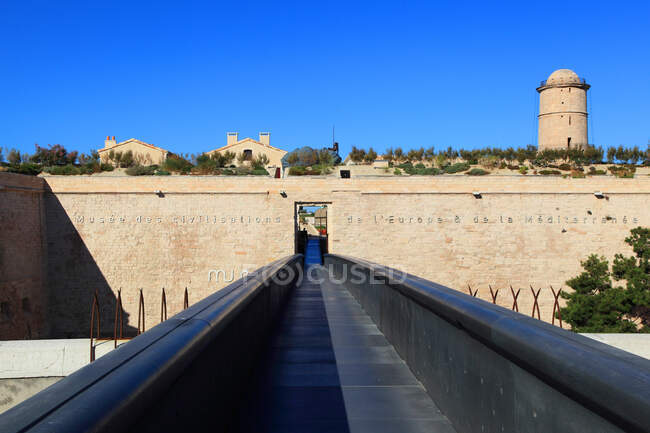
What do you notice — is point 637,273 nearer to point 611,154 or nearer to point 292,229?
point 292,229

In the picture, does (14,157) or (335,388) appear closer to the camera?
(335,388)

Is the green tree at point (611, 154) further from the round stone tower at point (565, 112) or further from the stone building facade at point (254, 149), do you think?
the stone building facade at point (254, 149)

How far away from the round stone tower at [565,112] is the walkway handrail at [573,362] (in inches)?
1840

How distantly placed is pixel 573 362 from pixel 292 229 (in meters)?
22.7

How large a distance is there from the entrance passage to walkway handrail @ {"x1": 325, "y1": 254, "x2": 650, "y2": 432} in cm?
97

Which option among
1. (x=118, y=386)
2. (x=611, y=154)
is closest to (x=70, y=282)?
(x=118, y=386)

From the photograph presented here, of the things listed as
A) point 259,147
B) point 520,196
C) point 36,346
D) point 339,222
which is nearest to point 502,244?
point 520,196

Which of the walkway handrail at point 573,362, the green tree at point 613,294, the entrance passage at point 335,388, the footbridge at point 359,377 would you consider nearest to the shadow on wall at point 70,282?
the green tree at point 613,294

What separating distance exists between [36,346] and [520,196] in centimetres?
2104

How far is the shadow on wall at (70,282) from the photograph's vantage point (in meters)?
23.1

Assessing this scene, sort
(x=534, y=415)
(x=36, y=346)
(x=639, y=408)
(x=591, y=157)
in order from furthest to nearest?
(x=591, y=157) → (x=36, y=346) → (x=534, y=415) → (x=639, y=408)

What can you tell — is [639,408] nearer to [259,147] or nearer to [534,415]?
[534,415]

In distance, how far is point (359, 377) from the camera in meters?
3.91

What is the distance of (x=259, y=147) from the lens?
52312mm
